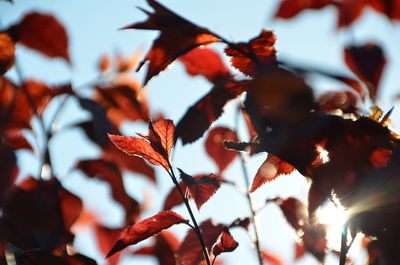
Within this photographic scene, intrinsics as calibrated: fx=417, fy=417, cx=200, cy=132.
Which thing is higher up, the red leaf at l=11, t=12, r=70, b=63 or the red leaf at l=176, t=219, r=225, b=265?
the red leaf at l=11, t=12, r=70, b=63

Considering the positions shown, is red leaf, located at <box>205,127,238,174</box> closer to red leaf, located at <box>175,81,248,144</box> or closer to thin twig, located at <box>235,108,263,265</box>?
thin twig, located at <box>235,108,263,265</box>

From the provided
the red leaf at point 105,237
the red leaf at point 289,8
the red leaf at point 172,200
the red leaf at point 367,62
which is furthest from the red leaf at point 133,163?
the red leaf at point 367,62

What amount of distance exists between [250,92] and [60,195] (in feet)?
1.68

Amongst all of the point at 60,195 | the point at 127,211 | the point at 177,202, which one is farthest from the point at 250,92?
the point at 127,211

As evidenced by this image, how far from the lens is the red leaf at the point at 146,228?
0.63m

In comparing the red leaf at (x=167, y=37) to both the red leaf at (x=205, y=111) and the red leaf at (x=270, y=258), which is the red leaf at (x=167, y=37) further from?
the red leaf at (x=270, y=258)

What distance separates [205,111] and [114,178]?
58cm

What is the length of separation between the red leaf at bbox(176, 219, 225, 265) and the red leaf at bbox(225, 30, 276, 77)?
0.29 meters

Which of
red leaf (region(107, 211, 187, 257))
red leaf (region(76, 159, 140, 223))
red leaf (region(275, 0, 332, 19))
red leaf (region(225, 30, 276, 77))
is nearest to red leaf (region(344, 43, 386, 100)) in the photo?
red leaf (region(225, 30, 276, 77))

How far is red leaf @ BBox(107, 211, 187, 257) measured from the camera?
626 mm

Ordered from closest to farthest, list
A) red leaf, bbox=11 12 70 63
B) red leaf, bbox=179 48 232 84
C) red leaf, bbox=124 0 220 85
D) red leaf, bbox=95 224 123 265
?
red leaf, bbox=124 0 220 85
red leaf, bbox=179 48 232 84
red leaf, bbox=11 12 70 63
red leaf, bbox=95 224 123 265

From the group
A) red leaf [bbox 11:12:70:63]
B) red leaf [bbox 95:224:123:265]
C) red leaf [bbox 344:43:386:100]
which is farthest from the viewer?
red leaf [bbox 95:224:123:265]

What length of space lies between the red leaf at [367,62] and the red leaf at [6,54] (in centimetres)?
62

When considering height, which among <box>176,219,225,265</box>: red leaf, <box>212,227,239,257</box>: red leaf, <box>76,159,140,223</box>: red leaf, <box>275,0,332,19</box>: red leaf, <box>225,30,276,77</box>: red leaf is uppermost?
<box>225,30,276,77</box>: red leaf
